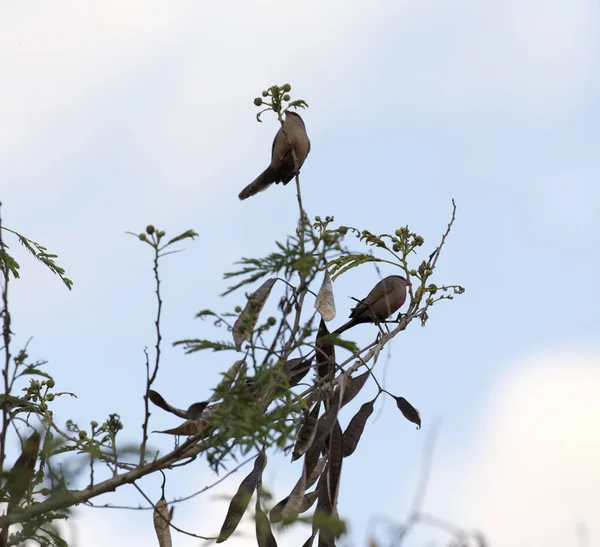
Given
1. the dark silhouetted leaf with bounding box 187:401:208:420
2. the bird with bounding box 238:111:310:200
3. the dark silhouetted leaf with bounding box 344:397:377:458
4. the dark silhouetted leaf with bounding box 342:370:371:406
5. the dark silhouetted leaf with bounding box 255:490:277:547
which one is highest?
the bird with bounding box 238:111:310:200

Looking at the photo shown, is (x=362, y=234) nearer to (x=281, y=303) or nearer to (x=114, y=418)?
(x=281, y=303)

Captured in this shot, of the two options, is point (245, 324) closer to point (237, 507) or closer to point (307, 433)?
point (237, 507)

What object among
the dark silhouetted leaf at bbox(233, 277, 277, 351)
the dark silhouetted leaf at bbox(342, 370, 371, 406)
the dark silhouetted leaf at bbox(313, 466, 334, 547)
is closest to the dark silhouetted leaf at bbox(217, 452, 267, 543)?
the dark silhouetted leaf at bbox(313, 466, 334, 547)

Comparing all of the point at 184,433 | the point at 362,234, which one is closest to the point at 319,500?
the point at 184,433

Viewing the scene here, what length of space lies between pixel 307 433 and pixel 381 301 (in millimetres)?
1552

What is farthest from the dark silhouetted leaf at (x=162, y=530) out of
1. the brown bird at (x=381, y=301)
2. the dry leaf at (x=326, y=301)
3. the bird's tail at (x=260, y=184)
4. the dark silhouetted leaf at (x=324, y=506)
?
the bird's tail at (x=260, y=184)

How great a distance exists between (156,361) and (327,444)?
145cm

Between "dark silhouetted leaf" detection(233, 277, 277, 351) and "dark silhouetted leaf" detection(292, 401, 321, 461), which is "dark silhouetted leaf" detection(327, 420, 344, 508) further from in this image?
"dark silhouetted leaf" detection(233, 277, 277, 351)

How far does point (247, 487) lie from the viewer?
4.27 m

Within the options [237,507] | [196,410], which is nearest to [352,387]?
[237,507]

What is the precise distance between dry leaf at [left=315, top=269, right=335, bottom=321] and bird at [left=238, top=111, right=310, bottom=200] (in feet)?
3.62

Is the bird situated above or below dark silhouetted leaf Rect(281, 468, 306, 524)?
above

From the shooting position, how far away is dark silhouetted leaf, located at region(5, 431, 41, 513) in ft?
11.2

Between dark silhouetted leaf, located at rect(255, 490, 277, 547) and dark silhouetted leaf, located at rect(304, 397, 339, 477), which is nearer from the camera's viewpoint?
dark silhouetted leaf, located at rect(255, 490, 277, 547)
